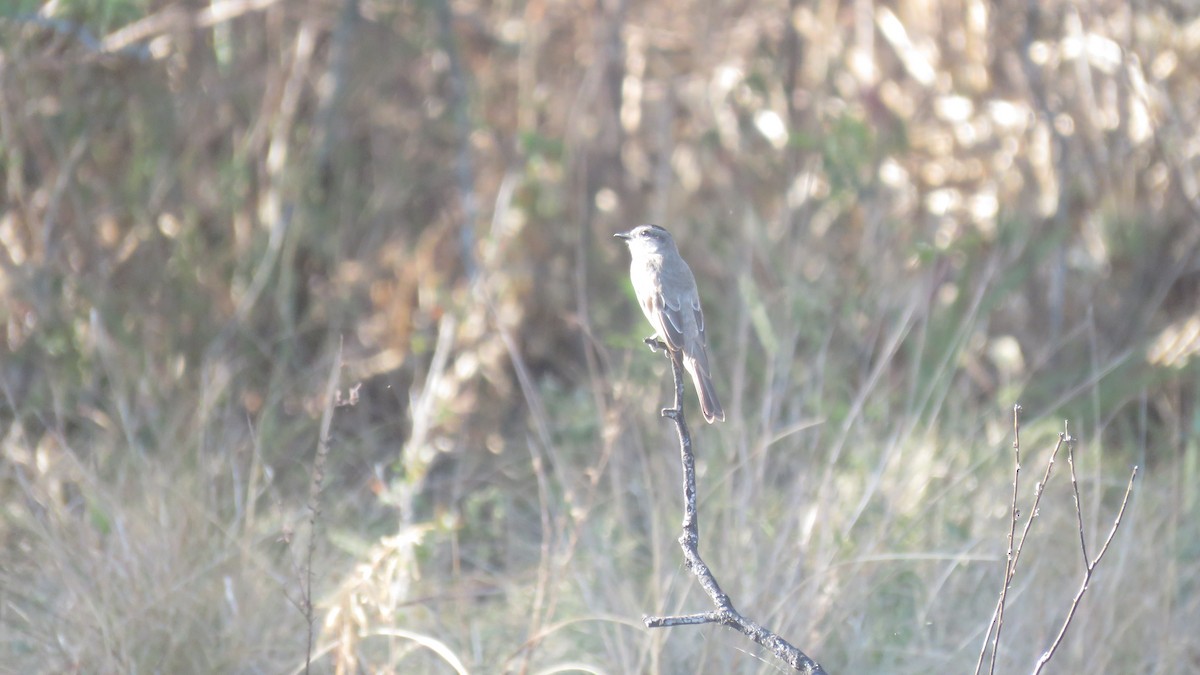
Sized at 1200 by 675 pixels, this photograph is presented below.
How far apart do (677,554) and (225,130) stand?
11.2ft

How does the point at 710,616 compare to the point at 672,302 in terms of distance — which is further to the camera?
the point at 672,302

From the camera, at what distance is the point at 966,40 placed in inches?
259

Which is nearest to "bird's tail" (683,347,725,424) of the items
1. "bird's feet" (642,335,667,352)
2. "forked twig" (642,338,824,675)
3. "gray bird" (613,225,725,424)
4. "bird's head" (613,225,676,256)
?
"gray bird" (613,225,725,424)

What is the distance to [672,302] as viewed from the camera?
151 inches

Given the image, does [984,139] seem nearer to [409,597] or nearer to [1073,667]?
[1073,667]

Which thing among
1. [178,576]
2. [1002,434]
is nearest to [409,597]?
[178,576]

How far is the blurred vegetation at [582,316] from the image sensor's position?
3.97 m

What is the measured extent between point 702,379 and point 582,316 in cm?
60

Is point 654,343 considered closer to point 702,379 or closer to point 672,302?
point 702,379

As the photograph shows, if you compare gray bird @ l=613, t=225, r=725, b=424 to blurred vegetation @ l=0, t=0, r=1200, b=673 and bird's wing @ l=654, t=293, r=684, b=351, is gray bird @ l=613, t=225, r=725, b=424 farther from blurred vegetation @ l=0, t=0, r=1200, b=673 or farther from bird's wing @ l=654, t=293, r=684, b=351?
blurred vegetation @ l=0, t=0, r=1200, b=673

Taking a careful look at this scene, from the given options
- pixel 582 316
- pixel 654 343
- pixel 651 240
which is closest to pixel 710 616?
pixel 654 343

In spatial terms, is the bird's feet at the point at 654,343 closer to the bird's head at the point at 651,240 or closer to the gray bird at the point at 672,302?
the gray bird at the point at 672,302

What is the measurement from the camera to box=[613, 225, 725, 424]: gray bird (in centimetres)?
369

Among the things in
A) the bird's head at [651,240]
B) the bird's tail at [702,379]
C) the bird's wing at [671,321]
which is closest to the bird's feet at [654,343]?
the bird's tail at [702,379]
